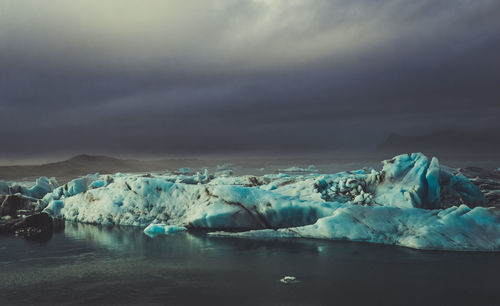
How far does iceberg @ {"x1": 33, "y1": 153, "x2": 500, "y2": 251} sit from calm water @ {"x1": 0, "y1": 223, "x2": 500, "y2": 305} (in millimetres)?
554

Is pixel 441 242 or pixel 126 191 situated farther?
pixel 126 191

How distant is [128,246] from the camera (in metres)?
11.0

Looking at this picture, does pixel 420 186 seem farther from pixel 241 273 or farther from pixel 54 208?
pixel 54 208

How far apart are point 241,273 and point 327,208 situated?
15.7 ft

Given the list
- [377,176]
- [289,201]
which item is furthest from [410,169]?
[289,201]

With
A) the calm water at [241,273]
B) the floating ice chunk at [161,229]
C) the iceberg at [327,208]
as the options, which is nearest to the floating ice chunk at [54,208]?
the iceberg at [327,208]

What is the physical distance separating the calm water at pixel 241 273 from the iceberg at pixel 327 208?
0.55 meters

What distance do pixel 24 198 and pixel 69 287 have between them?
12003 millimetres

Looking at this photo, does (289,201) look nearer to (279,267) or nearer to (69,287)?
(279,267)

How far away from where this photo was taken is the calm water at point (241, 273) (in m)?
6.73

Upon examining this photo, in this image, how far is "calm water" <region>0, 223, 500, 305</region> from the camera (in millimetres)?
6727

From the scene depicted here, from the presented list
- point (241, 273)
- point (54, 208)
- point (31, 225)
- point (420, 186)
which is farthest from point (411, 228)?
point (54, 208)

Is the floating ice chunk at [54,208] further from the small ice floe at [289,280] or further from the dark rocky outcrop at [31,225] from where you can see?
the small ice floe at [289,280]

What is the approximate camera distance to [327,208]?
479 inches
